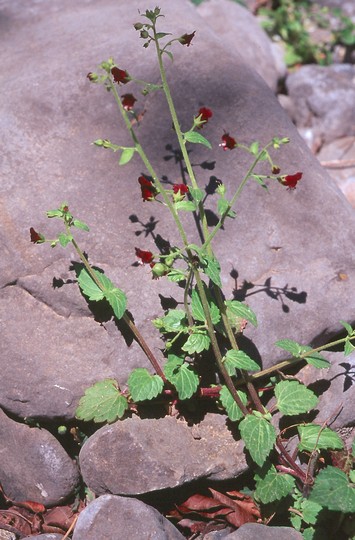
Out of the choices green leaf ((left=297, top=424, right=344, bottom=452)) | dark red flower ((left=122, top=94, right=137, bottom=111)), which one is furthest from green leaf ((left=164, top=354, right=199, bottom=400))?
dark red flower ((left=122, top=94, right=137, bottom=111))

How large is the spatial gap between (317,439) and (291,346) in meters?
0.38

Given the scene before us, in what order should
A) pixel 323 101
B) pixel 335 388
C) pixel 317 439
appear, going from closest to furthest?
pixel 317 439
pixel 335 388
pixel 323 101

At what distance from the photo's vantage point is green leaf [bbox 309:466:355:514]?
218 cm

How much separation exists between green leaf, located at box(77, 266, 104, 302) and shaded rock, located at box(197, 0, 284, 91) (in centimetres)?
243

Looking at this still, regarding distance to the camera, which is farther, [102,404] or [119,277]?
[119,277]

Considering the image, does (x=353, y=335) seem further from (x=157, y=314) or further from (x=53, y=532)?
(x=53, y=532)

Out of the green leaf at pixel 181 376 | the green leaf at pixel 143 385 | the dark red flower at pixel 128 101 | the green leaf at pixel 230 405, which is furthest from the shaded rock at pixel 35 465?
the dark red flower at pixel 128 101

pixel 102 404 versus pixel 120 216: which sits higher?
pixel 120 216

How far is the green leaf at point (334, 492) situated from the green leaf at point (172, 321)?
79cm

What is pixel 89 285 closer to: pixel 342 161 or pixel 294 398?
pixel 294 398

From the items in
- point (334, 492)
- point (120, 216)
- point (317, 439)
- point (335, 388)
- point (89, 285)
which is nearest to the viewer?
point (334, 492)

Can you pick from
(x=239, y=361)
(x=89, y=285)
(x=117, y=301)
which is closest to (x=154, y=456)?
(x=239, y=361)

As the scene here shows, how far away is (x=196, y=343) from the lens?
2398 millimetres

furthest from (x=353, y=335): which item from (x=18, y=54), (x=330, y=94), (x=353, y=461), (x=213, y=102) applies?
(x=330, y=94)
